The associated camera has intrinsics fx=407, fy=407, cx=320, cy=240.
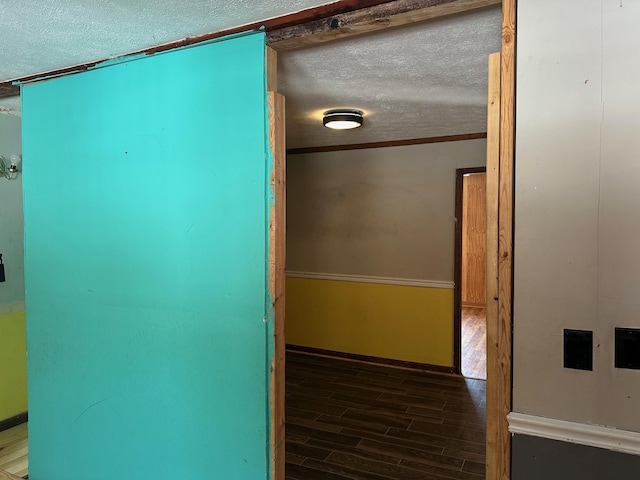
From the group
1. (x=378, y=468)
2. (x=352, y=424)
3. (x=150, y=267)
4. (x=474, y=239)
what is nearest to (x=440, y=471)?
(x=378, y=468)

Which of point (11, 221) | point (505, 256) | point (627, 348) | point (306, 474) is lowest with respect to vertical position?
point (306, 474)

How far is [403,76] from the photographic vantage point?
228 cm

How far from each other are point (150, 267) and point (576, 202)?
1.75 m

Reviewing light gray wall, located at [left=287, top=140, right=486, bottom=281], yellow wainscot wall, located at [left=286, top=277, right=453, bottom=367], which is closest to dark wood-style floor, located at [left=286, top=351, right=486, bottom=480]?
yellow wainscot wall, located at [left=286, top=277, right=453, bottom=367]

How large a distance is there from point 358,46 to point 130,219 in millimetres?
1361

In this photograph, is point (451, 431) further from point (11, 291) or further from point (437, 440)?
point (11, 291)

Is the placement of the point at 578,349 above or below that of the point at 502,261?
below

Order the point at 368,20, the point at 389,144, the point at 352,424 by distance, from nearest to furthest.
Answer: the point at 368,20, the point at 352,424, the point at 389,144

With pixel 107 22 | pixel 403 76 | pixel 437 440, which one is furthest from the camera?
pixel 437 440

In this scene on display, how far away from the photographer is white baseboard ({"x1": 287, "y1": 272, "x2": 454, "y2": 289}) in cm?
401

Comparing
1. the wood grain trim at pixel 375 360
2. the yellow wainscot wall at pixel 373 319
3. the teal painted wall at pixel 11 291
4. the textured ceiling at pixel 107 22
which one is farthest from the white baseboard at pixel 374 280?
the textured ceiling at pixel 107 22

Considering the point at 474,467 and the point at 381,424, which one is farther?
the point at 381,424

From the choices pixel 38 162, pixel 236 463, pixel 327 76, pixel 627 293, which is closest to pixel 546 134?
pixel 627 293

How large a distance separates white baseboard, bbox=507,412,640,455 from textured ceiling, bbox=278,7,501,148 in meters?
1.48
